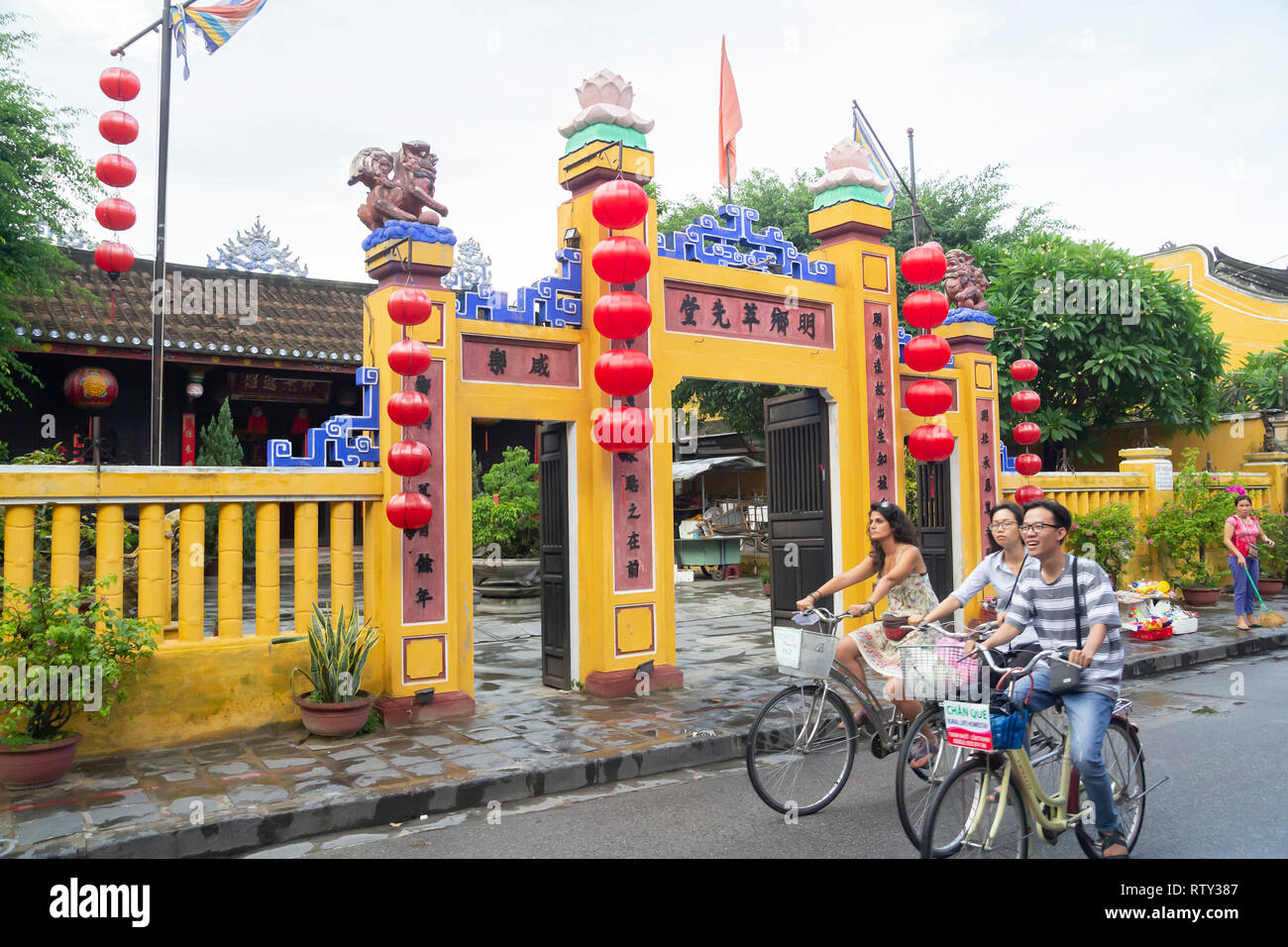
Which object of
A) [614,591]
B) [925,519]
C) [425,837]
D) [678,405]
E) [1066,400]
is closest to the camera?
[425,837]

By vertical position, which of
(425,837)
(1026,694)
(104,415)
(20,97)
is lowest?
(425,837)

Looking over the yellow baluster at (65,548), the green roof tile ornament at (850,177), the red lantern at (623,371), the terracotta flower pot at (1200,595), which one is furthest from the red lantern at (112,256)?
the terracotta flower pot at (1200,595)

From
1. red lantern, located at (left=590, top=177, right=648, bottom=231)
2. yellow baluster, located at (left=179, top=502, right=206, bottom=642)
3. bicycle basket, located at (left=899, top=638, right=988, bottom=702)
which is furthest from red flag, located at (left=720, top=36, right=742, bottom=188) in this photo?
bicycle basket, located at (left=899, top=638, right=988, bottom=702)

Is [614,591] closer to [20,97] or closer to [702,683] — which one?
[702,683]

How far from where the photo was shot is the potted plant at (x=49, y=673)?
5340mm

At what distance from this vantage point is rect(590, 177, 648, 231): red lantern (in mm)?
7098

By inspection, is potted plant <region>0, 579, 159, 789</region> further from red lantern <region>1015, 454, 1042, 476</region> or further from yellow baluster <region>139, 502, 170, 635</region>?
red lantern <region>1015, 454, 1042, 476</region>

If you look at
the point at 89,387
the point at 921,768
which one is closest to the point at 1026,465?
the point at 921,768

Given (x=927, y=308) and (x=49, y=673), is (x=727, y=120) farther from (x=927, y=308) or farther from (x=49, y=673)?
(x=49, y=673)

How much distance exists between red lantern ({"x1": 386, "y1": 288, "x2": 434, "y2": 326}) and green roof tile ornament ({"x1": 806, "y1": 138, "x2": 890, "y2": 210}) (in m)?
Result: 4.90

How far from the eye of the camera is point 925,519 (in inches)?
447

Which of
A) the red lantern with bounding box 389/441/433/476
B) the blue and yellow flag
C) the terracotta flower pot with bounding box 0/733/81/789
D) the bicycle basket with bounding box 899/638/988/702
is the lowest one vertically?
the terracotta flower pot with bounding box 0/733/81/789

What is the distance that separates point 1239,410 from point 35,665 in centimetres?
1925
